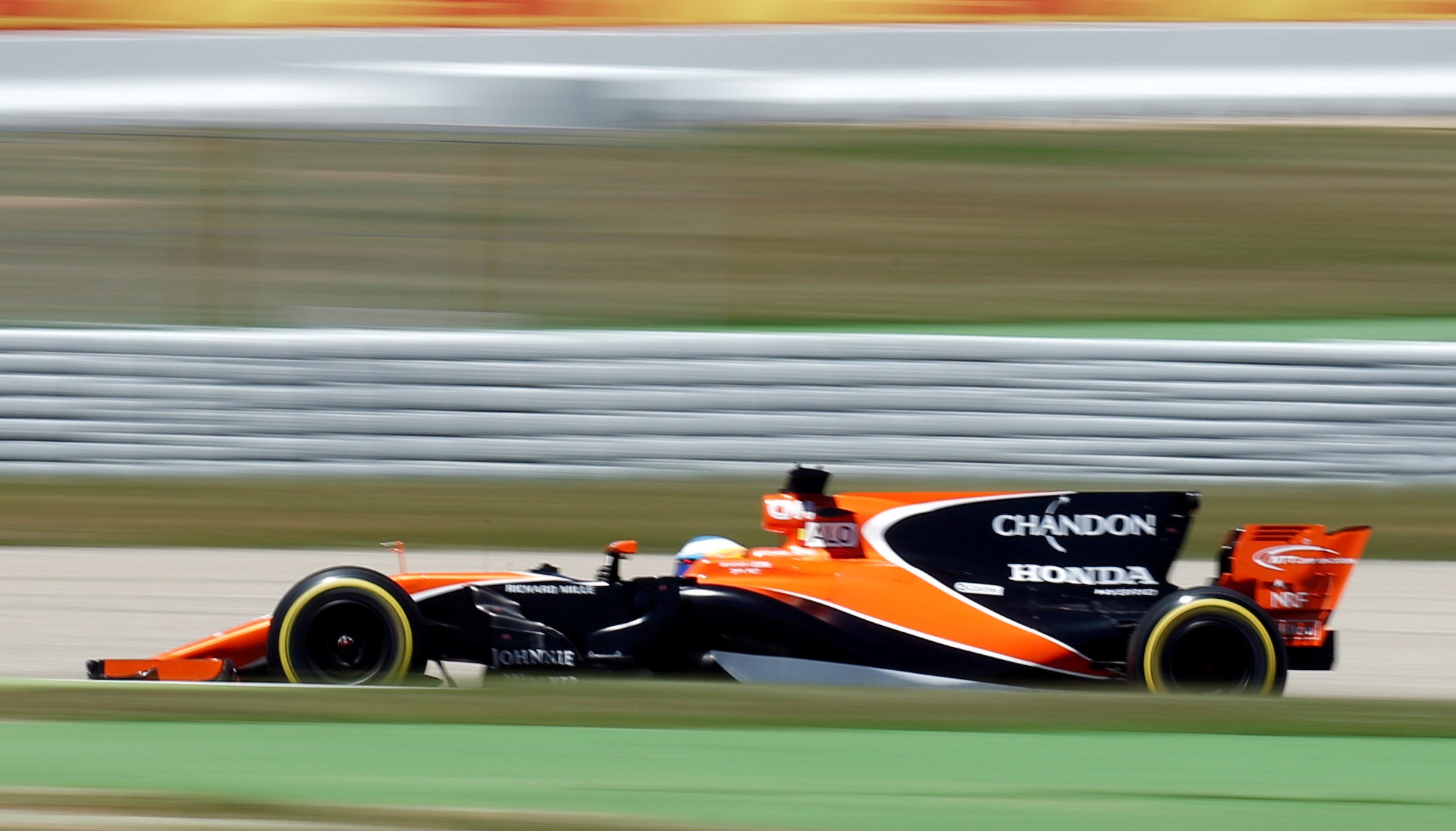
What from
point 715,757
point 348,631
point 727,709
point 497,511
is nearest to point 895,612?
point 727,709

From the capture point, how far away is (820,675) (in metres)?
4.80

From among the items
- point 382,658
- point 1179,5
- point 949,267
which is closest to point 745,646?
point 382,658

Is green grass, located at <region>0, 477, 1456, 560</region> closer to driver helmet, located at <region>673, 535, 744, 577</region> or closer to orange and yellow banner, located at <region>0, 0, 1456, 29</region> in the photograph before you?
driver helmet, located at <region>673, 535, 744, 577</region>

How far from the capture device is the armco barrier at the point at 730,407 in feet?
26.2

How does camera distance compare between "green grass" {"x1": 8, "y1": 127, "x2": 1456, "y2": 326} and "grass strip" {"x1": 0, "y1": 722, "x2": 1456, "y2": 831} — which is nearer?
"grass strip" {"x1": 0, "y1": 722, "x2": 1456, "y2": 831}

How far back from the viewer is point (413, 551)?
7590 mm

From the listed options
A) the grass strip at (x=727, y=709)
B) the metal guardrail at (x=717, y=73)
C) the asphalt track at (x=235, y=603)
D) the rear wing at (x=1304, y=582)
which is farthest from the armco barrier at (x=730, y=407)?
the grass strip at (x=727, y=709)

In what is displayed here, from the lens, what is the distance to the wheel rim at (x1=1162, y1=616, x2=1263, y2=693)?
4.71 m

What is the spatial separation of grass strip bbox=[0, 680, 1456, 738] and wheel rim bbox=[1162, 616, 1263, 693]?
21cm

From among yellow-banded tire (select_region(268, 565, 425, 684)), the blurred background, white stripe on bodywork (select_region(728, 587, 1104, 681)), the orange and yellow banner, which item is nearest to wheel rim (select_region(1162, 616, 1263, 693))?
white stripe on bodywork (select_region(728, 587, 1104, 681))

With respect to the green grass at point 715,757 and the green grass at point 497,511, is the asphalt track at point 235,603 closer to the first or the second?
the green grass at point 497,511

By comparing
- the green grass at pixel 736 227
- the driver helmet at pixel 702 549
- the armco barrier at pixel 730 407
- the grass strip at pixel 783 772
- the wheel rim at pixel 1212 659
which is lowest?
the grass strip at pixel 783 772

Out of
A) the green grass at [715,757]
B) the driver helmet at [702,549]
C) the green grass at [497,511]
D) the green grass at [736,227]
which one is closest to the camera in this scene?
the green grass at [715,757]

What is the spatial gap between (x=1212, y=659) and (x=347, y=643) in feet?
7.98
